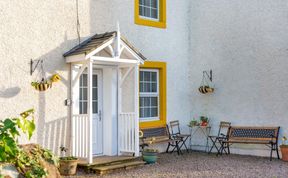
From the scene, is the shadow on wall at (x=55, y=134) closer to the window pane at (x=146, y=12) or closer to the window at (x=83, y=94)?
the window at (x=83, y=94)

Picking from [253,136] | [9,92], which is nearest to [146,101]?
[253,136]

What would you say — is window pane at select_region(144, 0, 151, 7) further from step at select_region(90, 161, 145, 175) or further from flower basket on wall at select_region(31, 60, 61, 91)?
step at select_region(90, 161, 145, 175)

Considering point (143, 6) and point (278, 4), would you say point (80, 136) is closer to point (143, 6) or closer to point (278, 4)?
point (143, 6)

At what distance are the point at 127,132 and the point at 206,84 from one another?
11.6ft

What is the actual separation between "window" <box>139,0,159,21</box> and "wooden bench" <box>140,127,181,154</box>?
11.4 ft

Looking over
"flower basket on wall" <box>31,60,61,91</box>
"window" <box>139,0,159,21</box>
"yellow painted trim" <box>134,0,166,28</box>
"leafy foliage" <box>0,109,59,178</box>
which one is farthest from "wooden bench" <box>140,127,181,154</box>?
"leafy foliage" <box>0,109,59,178</box>

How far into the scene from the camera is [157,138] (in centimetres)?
1116

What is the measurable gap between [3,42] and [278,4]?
293 inches

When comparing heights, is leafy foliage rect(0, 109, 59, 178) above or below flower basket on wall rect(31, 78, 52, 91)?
below

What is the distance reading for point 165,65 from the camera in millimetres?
12039

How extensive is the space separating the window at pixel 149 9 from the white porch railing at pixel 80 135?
407 centimetres

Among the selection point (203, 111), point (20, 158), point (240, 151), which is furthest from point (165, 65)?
point (20, 158)

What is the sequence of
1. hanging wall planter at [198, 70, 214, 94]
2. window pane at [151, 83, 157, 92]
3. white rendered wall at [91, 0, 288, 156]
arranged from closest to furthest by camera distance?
white rendered wall at [91, 0, 288, 156], window pane at [151, 83, 157, 92], hanging wall planter at [198, 70, 214, 94]

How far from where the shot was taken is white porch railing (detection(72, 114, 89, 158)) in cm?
921
